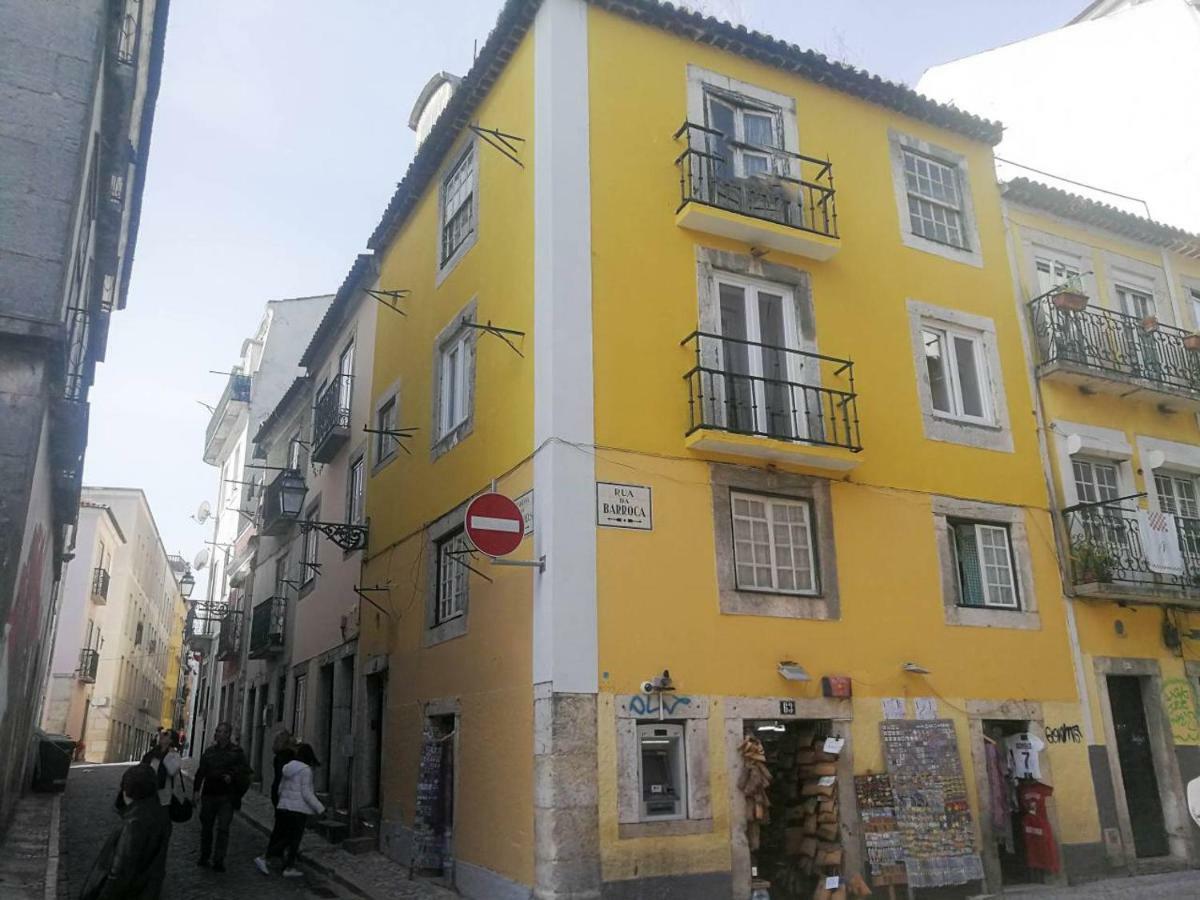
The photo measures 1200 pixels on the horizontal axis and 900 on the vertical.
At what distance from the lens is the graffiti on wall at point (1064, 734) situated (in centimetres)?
1122

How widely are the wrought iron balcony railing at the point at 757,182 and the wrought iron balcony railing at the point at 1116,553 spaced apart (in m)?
A: 4.84

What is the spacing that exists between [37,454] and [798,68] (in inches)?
377

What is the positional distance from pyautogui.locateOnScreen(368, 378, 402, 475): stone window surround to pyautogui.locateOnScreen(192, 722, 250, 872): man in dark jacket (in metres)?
4.69

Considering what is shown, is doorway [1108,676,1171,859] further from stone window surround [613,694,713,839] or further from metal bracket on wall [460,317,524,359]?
metal bracket on wall [460,317,524,359]

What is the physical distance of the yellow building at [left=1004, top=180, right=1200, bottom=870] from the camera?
11820mm

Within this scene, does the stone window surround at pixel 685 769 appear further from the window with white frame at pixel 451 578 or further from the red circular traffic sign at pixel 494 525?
the window with white frame at pixel 451 578

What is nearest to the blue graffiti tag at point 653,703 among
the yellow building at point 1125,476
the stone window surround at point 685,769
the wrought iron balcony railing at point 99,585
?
the stone window surround at point 685,769

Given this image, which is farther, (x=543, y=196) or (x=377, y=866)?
(x=377, y=866)

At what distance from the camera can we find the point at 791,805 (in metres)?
9.96

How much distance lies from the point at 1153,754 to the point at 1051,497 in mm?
3380

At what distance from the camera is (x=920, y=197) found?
13.0 metres

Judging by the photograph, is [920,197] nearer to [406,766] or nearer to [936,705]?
[936,705]

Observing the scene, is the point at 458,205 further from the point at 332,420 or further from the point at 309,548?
the point at 309,548

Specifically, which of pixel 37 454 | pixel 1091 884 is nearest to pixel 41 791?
pixel 37 454
